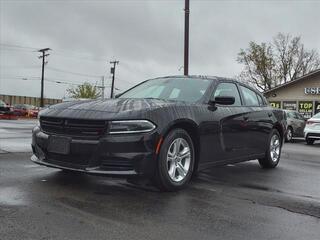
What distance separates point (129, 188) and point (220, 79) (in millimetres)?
Result: 2348

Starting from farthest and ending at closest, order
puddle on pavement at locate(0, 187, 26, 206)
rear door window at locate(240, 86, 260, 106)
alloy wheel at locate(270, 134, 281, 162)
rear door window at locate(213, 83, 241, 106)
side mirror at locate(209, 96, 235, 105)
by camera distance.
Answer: alloy wheel at locate(270, 134, 281, 162)
rear door window at locate(240, 86, 260, 106)
rear door window at locate(213, 83, 241, 106)
side mirror at locate(209, 96, 235, 105)
puddle on pavement at locate(0, 187, 26, 206)

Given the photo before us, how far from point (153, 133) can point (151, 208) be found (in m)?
0.89

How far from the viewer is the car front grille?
5.14 metres

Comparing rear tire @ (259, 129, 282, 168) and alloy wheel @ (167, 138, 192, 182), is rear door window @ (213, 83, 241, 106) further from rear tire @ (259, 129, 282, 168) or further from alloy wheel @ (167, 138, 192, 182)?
rear tire @ (259, 129, 282, 168)

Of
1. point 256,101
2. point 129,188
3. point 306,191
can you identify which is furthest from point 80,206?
point 256,101

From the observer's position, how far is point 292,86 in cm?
3027

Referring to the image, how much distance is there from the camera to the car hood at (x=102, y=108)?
5234mm

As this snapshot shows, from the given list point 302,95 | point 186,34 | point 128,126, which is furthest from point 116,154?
point 302,95

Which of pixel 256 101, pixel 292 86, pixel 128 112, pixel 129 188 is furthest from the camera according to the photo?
pixel 292 86

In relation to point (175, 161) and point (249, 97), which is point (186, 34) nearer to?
point (249, 97)

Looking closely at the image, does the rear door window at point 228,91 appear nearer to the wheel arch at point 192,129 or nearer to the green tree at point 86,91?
the wheel arch at point 192,129

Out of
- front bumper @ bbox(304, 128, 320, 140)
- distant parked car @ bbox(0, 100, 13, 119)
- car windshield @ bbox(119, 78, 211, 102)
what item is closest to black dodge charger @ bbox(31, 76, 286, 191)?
car windshield @ bbox(119, 78, 211, 102)

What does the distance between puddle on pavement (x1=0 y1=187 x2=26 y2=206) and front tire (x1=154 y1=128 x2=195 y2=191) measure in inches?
59.6

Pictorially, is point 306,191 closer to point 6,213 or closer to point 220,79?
point 220,79
